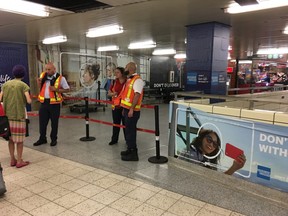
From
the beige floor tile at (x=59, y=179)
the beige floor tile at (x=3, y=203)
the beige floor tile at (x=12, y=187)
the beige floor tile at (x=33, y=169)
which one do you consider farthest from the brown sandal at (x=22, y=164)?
the beige floor tile at (x=3, y=203)

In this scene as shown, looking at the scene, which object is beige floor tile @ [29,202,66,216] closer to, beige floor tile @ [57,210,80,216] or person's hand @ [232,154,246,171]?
beige floor tile @ [57,210,80,216]

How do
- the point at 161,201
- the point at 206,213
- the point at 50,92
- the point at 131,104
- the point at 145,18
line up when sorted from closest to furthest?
the point at 206,213, the point at 161,201, the point at 131,104, the point at 50,92, the point at 145,18

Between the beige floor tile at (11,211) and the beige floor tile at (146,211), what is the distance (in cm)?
120

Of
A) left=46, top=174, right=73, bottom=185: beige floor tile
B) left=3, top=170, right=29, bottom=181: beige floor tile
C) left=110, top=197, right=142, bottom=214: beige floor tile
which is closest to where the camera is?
left=110, top=197, right=142, bottom=214: beige floor tile

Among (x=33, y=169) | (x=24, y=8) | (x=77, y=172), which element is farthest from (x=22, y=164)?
(x=24, y=8)

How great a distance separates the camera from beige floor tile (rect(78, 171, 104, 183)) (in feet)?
11.2

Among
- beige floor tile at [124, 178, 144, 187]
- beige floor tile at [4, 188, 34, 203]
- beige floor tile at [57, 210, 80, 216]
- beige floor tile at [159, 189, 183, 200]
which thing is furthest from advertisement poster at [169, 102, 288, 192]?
beige floor tile at [4, 188, 34, 203]

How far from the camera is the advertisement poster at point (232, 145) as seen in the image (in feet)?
8.73

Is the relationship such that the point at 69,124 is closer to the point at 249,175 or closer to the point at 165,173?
the point at 165,173

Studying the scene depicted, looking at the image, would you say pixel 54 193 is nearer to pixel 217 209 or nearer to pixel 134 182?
pixel 134 182

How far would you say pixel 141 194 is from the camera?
301 centimetres

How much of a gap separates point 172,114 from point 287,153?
5.51ft

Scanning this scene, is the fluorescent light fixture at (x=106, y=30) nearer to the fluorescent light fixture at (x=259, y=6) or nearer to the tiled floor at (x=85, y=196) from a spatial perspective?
the fluorescent light fixture at (x=259, y=6)

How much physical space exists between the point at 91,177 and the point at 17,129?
1.32m
